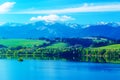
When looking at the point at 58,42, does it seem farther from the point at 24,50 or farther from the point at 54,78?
the point at 54,78

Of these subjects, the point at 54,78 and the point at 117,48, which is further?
the point at 117,48

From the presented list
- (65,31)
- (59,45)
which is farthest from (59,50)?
(65,31)

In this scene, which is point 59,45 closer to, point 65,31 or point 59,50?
point 59,50

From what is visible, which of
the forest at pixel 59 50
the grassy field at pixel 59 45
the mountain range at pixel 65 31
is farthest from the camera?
the mountain range at pixel 65 31

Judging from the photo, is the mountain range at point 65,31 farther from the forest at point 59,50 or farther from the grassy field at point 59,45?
the grassy field at point 59,45

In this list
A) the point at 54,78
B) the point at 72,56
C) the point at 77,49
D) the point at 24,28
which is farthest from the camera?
the point at 24,28

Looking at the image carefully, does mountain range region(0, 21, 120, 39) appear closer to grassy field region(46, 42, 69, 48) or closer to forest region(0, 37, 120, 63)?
forest region(0, 37, 120, 63)

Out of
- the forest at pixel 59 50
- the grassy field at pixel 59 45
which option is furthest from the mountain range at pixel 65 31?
the grassy field at pixel 59 45

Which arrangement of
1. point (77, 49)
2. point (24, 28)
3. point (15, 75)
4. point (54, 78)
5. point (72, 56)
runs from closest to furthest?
point (54, 78)
point (15, 75)
point (72, 56)
point (77, 49)
point (24, 28)

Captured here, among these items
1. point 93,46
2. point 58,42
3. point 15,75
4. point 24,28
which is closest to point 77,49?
point 93,46

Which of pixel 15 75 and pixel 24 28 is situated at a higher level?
pixel 24 28

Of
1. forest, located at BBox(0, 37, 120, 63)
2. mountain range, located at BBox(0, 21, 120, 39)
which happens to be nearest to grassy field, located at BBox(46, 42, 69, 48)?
forest, located at BBox(0, 37, 120, 63)
